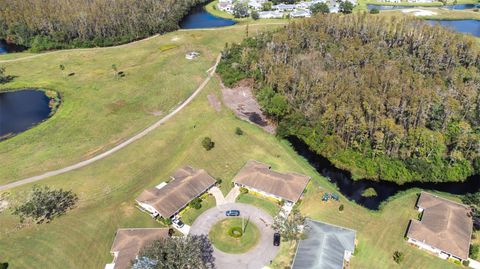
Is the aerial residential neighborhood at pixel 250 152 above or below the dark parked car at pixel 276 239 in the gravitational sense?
above

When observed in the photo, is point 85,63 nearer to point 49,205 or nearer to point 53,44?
point 53,44

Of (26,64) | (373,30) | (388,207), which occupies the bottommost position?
(388,207)

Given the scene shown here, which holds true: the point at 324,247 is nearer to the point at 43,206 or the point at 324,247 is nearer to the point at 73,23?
the point at 43,206

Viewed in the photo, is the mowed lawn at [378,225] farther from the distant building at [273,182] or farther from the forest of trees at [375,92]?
the forest of trees at [375,92]

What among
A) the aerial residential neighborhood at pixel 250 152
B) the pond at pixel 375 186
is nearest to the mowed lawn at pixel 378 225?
the aerial residential neighborhood at pixel 250 152

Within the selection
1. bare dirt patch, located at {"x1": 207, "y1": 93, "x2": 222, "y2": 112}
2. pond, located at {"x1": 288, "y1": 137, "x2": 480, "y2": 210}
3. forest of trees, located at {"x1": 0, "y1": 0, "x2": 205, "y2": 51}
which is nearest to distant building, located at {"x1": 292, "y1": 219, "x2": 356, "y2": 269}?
pond, located at {"x1": 288, "y1": 137, "x2": 480, "y2": 210}

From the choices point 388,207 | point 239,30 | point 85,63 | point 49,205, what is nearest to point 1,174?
point 49,205
